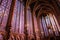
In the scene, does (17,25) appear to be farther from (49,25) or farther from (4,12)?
(49,25)

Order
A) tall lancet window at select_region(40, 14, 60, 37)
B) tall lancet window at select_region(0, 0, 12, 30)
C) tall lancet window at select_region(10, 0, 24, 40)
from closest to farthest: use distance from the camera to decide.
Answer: tall lancet window at select_region(0, 0, 12, 30) < tall lancet window at select_region(10, 0, 24, 40) < tall lancet window at select_region(40, 14, 60, 37)

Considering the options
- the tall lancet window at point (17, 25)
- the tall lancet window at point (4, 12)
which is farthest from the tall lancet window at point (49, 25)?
the tall lancet window at point (4, 12)

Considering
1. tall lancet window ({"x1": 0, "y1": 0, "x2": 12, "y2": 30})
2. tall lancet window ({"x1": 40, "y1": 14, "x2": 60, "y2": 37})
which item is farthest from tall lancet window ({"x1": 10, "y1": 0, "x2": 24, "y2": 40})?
tall lancet window ({"x1": 40, "y1": 14, "x2": 60, "y2": 37})

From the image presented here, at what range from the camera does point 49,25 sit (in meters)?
15.3

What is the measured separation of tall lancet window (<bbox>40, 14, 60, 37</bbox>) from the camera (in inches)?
537

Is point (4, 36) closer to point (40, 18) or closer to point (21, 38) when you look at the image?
point (21, 38)

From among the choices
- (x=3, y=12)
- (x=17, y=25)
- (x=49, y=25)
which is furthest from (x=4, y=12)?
(x=49, y=25)

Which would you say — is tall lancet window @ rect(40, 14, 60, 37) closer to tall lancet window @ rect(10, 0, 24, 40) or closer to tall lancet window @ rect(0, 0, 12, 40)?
tall lancet window @ rect(10, 0, 24, 40)

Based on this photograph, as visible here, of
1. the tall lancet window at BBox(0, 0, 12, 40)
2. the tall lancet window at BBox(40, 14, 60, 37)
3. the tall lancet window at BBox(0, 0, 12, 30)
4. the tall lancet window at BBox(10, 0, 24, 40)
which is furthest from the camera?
the tall lancet window at BBox(40, 14, 60, 37)

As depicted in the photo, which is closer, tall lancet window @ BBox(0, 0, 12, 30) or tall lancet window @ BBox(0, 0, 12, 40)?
tall lancet window @ BBox(0, 0, 12, 40)

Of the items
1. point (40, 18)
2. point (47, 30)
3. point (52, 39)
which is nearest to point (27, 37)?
point (52, 39)

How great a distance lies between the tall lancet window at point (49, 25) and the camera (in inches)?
537

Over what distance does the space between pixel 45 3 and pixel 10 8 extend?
7699mm

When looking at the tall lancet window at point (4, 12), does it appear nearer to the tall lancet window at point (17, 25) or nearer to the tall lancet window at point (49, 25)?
the tall lancet window at point (17, 25)
